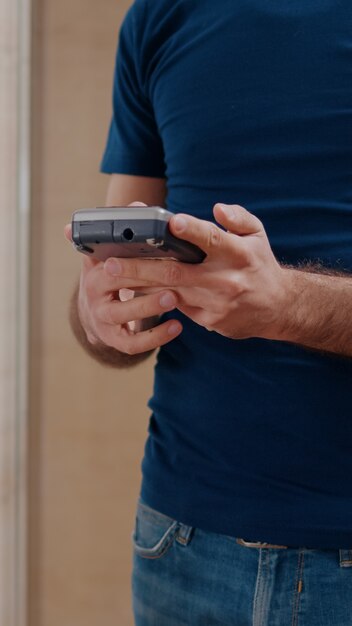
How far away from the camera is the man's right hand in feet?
2.17

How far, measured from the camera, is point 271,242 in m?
0.76

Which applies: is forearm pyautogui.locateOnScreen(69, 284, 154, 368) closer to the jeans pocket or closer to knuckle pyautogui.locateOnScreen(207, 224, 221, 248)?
the jeans pocket

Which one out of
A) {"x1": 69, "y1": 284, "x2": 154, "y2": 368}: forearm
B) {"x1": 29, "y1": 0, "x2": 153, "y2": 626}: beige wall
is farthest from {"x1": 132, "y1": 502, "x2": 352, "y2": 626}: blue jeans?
{"x1": 29, "y1": 0, "x2": 153, "y2": 626}: beige wall

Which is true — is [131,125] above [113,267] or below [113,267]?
above

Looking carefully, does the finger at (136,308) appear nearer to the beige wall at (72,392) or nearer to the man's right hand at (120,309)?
the man's right hand at (120,309)

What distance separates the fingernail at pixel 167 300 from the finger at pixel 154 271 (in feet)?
0.05

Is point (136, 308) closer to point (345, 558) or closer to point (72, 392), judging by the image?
point (345, 558)

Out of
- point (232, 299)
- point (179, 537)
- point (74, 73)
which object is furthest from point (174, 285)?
point (74, 73)

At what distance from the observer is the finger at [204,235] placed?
0.55 meters

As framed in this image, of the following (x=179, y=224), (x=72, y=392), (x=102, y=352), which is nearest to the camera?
(x=179, y=224)

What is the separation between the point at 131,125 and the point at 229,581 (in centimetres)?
57

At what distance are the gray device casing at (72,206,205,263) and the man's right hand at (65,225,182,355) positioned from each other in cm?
4

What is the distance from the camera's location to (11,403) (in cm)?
169

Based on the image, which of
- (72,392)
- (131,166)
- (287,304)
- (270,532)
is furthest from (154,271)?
(72,392)
